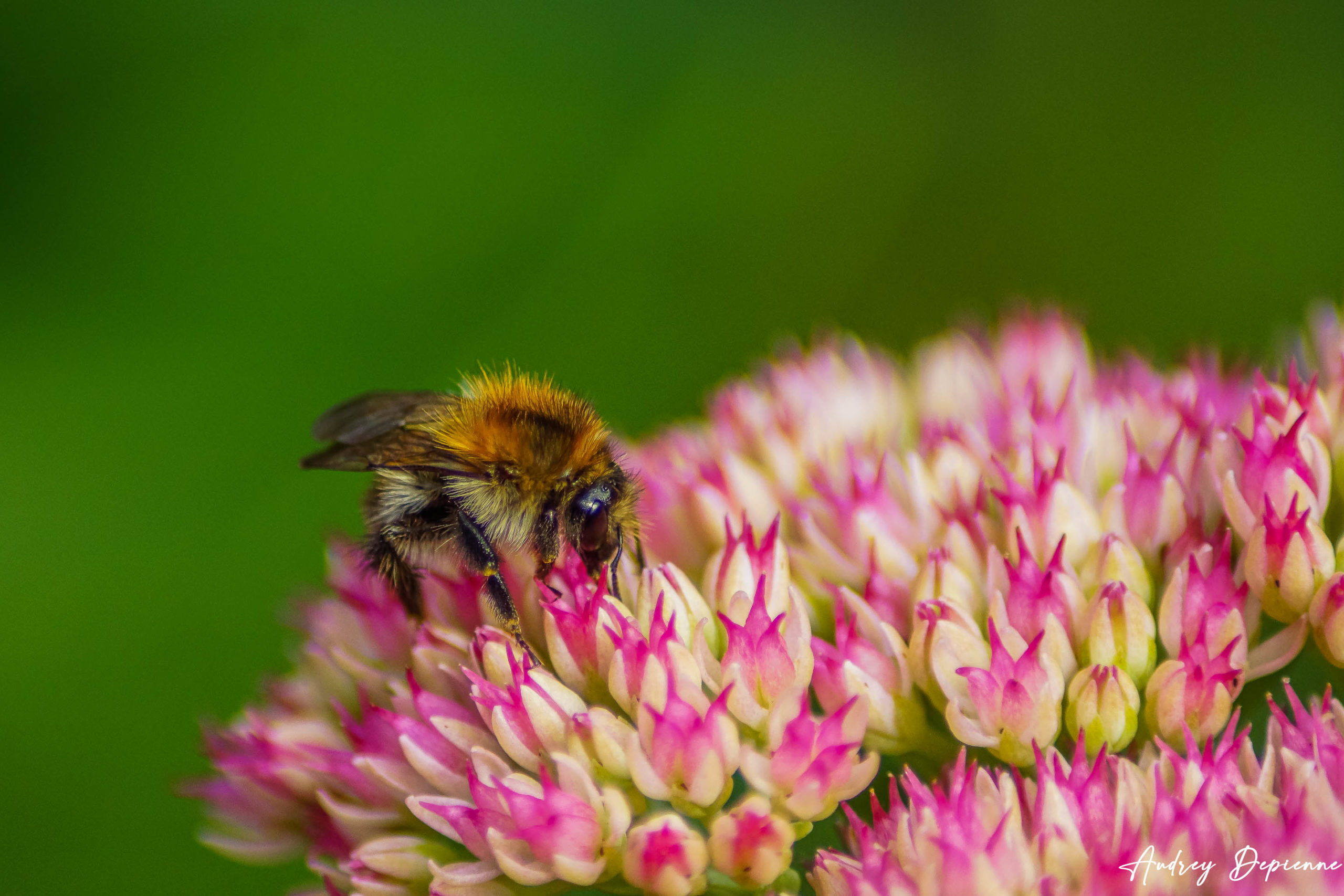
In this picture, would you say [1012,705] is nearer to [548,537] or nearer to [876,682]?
[876,682]

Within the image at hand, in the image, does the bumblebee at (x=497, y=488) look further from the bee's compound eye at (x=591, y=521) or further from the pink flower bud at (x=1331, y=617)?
the pink flower bud at (x=1331, y=617)

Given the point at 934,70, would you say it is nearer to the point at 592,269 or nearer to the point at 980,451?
the point at 592,269

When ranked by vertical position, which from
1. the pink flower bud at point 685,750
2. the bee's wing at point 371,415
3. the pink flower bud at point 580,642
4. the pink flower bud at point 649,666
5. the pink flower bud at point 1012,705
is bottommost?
the pink flower bud at point 1012,705

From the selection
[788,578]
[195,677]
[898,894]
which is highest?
[195,677]

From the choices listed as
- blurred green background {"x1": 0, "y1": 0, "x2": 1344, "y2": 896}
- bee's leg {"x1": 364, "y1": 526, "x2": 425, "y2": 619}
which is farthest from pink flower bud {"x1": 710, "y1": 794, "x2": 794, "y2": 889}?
blurred green background {"x1": 0, "y1": 0, "x2": 1344, "y2": 896}

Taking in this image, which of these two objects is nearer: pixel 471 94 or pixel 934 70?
pixel 471 94

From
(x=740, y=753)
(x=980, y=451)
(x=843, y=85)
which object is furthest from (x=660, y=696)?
(x=843, y=85)

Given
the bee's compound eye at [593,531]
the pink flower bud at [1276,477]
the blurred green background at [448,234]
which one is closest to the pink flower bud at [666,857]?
the bee's compound eye at [593,531]
